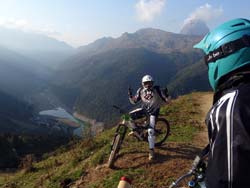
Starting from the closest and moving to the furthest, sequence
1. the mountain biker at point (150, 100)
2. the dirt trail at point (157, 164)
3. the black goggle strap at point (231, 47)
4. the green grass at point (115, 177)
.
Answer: the black goggle strap at point (231, 47)
the dirt trail at point (157, 164)
the green grass at point (115, 177)
the mountain biker at point (150, 100)

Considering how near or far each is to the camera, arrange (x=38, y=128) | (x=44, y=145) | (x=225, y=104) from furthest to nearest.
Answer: (x=38, y=128) < (x=44, y=145) < (x=225, y=104)

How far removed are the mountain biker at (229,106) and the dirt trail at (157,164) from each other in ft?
23.8

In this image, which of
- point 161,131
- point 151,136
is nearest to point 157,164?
point 151,136

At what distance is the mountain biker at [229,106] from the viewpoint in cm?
194

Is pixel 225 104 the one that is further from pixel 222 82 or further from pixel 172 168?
pixel 172 168

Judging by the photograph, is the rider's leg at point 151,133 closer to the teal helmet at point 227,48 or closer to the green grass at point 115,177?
the green grass at point 115,177

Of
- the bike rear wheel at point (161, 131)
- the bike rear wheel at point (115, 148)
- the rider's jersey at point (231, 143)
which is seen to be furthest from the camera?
the bike rear wheel at point (161, 131)

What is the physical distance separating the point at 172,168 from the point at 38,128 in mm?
126096

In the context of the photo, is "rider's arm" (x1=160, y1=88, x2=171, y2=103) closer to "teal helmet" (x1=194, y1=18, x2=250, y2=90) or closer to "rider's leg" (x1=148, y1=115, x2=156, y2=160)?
"rider's leg" (x1=148, y1=115, x2=156, y2=160)

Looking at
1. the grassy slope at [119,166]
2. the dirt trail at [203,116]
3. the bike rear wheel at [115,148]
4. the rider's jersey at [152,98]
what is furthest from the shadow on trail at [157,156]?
the dirt trail at [203,116]

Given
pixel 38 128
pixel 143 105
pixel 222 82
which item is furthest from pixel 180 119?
pixel 38 128

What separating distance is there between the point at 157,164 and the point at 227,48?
8.40 m

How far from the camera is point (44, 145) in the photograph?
68.2 metres

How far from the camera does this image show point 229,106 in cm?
204
